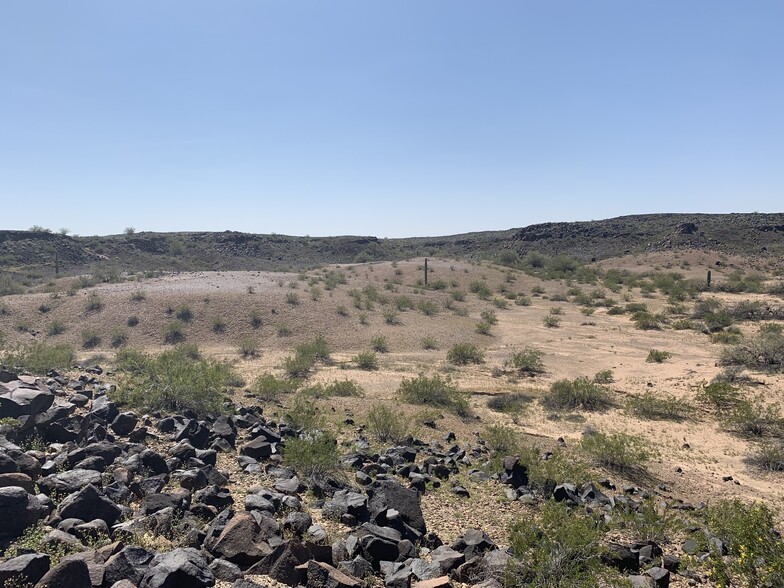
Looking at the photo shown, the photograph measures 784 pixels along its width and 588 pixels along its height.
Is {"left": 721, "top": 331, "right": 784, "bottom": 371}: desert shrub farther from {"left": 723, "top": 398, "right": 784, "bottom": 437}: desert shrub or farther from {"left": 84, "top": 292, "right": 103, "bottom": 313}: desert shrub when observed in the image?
{"left": 84, "top": 292, "right": 103, "bottom": 313}: desert shrub

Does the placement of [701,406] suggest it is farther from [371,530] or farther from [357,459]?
[371,530]

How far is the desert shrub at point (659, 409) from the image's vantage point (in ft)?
44.2

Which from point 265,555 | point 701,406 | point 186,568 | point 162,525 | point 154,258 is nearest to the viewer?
point 186,568

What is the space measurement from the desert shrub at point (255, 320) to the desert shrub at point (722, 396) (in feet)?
61.0

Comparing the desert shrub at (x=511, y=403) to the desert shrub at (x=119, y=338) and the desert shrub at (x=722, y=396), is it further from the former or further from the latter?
the desert shrub at (x=119, y=338)

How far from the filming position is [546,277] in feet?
163

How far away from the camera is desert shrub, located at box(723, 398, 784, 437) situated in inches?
472

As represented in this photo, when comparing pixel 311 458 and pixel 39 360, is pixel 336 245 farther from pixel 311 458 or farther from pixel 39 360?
pixel 311 458

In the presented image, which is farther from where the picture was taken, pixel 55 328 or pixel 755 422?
pixel 55 328

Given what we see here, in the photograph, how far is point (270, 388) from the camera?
1444 cm

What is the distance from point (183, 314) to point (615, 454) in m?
21.4

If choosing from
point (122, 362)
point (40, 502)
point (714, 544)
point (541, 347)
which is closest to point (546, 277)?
point (541, 347)

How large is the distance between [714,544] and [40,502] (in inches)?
319

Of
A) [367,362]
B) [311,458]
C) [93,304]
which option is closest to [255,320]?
[93,304]
